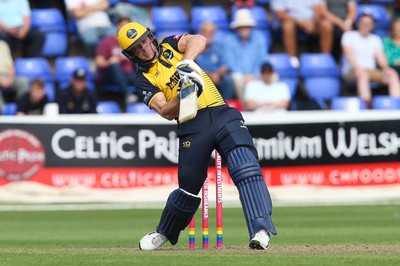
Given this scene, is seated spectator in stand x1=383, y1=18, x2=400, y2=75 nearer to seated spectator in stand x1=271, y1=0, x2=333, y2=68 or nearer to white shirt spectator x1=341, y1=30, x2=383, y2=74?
white shirt spectator x1=341, y1=30, x2=383, y2=74

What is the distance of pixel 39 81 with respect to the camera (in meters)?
17.2

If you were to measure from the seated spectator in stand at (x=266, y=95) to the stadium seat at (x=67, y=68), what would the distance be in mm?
2832

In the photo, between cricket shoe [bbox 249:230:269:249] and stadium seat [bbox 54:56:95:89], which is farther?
stadium seat [bbox 54:56:95:89]

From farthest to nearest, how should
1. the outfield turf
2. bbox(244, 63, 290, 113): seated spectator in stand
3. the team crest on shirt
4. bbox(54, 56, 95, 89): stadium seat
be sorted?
bbox(54, 56, 95, 89): stadium seat → bbox(244, 63, 290, 113): seated spectator in stand → the team crest on shirt → the outfield turf

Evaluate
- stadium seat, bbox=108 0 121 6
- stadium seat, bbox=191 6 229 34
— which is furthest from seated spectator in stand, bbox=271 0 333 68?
stadium seat, bbox=108 0 121 6

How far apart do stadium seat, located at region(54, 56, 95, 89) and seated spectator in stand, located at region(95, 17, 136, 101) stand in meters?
0.34

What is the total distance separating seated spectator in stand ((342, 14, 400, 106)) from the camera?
18.7 metres

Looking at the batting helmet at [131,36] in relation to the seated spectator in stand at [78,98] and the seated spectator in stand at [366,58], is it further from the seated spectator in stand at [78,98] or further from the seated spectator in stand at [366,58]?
the seated spectator in stand at [366,58]

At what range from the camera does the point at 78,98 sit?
17125 mm

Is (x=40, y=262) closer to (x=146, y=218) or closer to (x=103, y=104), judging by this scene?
(x=146, y=218)

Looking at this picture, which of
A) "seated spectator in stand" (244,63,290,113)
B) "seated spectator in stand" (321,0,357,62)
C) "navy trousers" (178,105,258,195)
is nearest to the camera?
"navy trousers" (178,105,258,195)

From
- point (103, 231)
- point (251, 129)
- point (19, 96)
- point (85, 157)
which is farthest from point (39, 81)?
point (103, 231)

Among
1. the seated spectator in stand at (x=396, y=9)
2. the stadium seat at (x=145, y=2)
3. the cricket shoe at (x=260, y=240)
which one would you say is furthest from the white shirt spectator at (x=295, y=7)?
the cricket shoe at (x=260, y=240)

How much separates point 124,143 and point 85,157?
0.64 meters
